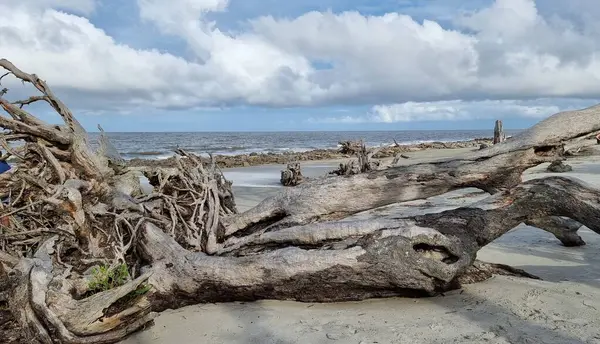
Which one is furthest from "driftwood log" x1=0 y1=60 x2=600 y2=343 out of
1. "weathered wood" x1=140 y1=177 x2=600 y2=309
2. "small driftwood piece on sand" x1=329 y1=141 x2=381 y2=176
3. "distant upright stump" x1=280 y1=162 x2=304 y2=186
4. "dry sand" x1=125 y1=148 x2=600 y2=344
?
"distant upright stump" x1=280 y1=162 x2=304 y2=186

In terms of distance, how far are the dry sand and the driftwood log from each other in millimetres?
158

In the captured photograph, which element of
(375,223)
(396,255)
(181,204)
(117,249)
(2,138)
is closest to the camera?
(396,255)

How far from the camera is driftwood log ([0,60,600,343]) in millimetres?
3748

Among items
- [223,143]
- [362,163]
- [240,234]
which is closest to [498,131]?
[362,163]

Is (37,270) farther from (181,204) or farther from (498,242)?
(498,242)

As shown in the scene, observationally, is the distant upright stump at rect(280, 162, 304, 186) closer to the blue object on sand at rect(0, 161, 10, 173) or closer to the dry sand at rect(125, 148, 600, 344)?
the blue object on sand at rect(0, 161, 10, 173)

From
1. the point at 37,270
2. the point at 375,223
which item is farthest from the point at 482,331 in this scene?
the point at 37,270

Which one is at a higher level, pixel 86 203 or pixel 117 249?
pixel 86 203

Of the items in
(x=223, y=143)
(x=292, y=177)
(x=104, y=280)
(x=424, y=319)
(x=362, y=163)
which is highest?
(x=362, y=163)

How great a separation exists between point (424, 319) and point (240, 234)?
2.27 meters

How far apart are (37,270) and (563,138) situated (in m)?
4.43

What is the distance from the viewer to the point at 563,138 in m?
4.34

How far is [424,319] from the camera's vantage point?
3883 mm

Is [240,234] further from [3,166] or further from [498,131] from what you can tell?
[498,131]
